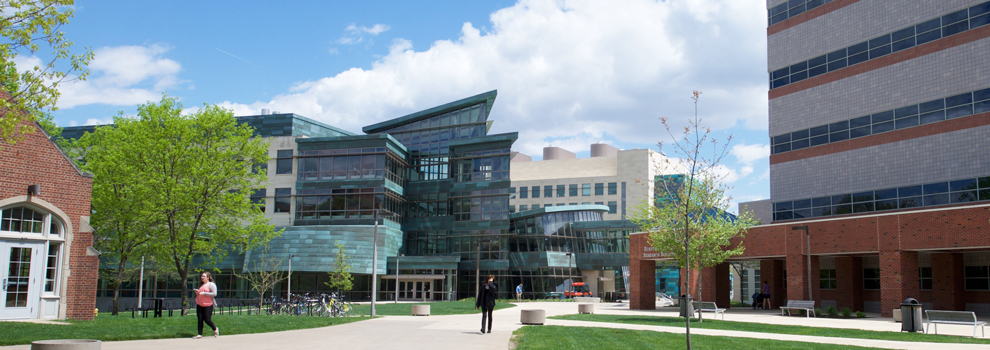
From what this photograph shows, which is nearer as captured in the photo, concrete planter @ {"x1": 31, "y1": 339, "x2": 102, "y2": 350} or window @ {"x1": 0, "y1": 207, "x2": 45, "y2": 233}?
concrete planter @ {"x1": 31, "y1": 339, "x2": 102, "y2": 350}

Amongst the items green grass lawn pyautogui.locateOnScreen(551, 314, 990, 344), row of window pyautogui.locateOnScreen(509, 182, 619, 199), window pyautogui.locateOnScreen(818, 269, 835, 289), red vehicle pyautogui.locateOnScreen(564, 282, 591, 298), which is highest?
row of window pyautogui.locateOnScreen(509, 182, 619, 199)

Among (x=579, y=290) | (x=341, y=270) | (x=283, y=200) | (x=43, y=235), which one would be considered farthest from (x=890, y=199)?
(x=283, y=200)

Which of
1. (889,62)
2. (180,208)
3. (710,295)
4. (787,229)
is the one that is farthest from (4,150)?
(889,62)

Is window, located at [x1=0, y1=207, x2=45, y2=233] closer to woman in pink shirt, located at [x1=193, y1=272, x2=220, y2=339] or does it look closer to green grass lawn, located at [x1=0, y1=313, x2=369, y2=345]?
green grass lawn, located at [x1=0, y1=313, x2=369, y2=345]

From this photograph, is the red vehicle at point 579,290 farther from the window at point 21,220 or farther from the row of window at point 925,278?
the window at point 21,220

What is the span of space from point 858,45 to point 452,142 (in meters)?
34.6

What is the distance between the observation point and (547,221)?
2542 inches

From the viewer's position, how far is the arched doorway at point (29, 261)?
1891cm

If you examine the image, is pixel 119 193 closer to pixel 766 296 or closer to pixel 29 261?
pixel 29 261

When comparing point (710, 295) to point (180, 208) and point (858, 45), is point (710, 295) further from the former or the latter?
point (180, 208)

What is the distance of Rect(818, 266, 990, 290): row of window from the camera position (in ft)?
100

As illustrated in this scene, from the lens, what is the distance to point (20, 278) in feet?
63.1

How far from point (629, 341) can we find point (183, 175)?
896 inches

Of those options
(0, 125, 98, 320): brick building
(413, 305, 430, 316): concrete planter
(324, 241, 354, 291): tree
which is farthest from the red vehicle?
(0, 125, 98, 320): brick building
